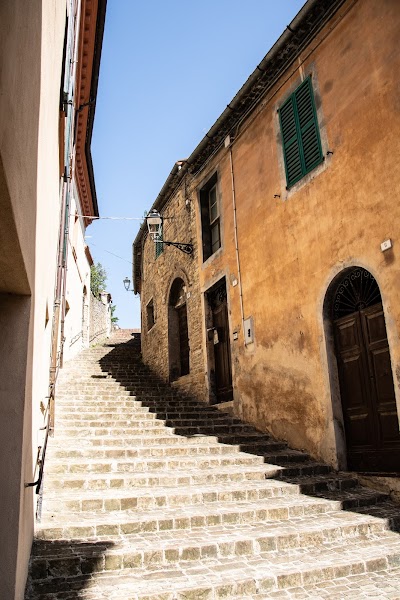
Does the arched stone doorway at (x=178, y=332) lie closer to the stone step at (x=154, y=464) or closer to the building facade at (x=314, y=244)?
the building facade at (x=314, y=244)

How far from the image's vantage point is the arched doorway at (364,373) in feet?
20.2

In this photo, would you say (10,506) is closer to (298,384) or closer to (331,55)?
(298,384)

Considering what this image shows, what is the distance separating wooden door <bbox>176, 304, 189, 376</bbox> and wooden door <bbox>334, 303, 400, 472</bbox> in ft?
20.8

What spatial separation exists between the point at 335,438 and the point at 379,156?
3.85m

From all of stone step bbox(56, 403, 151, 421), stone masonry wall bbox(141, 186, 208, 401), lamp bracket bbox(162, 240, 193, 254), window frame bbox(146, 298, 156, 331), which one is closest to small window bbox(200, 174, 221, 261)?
stone masonry wall bbox(141, 186, 208, 401)

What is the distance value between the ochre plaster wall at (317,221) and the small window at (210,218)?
154 cm

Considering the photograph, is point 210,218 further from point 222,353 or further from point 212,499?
point 212,499

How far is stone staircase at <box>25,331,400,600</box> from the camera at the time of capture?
3891 mm

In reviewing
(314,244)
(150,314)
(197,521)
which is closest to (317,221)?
(314,244)

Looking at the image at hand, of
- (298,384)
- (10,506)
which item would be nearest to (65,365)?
(298,384)

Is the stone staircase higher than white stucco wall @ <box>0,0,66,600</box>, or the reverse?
white stucco wall @ <box>0,0,66,600</box>

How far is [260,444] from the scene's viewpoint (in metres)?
7.62

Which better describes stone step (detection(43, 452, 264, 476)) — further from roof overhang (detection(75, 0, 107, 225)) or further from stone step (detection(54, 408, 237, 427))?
roof overhang (detection(75, 0, 107, 225))

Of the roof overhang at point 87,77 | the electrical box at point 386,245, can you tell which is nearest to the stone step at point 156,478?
the electrical box at point 386,245
